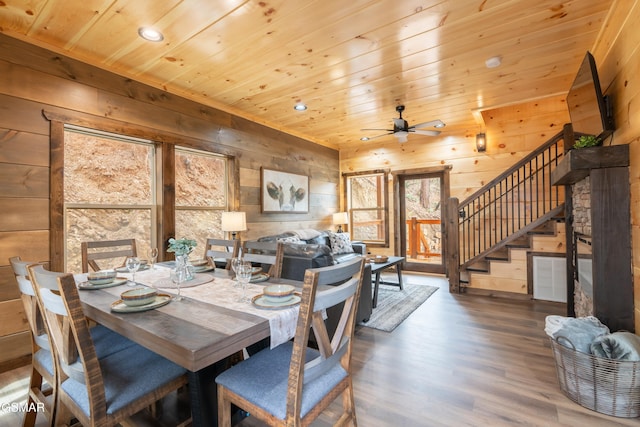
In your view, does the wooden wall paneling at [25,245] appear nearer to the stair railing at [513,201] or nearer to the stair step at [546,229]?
the stair railing at [513,201]

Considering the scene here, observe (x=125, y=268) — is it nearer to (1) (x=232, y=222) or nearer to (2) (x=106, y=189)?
(2) (x=106, y=189)

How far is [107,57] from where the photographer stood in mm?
2846

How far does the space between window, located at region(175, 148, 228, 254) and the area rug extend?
95.2 inches

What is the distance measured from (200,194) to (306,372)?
11.0 feet

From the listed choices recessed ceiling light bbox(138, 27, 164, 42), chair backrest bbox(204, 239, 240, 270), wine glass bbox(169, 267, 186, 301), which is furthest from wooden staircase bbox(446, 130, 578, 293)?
recessed ceiling light bbox(138, 27, 164, 42)

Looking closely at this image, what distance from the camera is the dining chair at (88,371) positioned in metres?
1.14

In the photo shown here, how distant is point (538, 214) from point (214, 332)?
5.20m

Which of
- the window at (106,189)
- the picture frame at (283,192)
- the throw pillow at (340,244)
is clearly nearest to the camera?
Result: the window at (106,189)

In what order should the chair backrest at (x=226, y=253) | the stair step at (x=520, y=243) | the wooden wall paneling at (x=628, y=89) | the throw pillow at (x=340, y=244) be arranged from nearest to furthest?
the wooden wall paneling at (x=628, y=89)
the chair backrest at (x=226, y=253)
the stair step at (x=520, y=243)
the throw pillow at (x=340, y=244)

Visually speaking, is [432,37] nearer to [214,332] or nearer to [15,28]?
[214,332]

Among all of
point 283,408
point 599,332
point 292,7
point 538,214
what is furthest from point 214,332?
point 538,214

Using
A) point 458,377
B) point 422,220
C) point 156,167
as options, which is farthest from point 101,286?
point 422,220

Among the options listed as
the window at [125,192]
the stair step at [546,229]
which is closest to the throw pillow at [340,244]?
the window at [125,192]

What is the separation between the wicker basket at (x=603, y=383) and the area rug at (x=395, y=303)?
59.2 inches
